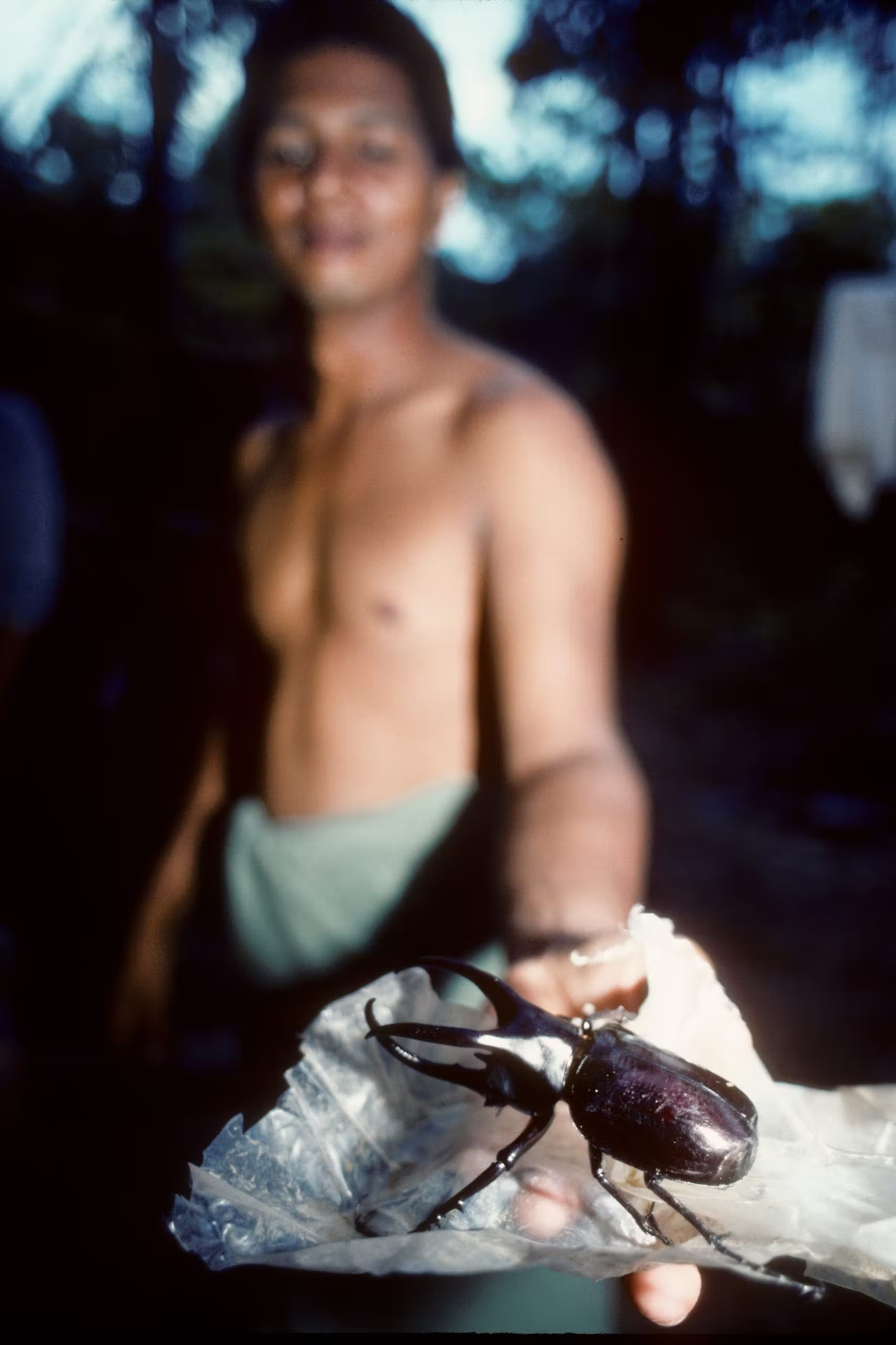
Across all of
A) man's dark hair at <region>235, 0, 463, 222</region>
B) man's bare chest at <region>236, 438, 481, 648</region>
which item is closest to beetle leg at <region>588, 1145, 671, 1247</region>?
man's bare chest at <region>236, 438, 481, 648</region>

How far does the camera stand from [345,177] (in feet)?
4.11

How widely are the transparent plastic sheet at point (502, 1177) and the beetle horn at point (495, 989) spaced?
79mm

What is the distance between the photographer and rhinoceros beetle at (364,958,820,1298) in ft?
2.12

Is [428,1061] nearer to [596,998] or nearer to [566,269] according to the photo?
[596,998]

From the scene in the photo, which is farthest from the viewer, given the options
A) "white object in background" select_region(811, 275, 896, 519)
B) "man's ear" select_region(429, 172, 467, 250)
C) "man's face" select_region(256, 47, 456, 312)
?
"white object in background" select_region(811, 275, 896, 519)

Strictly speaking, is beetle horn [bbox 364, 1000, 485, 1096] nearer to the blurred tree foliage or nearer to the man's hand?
the man's hand

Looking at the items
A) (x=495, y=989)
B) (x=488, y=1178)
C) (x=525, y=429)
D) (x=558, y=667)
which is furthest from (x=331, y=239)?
(x=488, y=1178)

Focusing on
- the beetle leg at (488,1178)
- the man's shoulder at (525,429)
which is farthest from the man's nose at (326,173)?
the beetle leg at (488,1178)

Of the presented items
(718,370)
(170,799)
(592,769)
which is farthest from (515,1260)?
(718,370)

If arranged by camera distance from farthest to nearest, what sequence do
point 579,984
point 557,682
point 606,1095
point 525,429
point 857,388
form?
point 857,388 → point 525,429 → point 557,682 → point 579,984 → point 606,1095

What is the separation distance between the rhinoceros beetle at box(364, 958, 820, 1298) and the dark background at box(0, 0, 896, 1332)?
0.55 metres

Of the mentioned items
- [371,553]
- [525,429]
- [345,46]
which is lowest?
[371,553]

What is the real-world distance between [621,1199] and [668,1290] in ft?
0.25

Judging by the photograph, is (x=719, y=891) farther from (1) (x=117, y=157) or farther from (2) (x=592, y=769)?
(1) (x=117, y=157)
